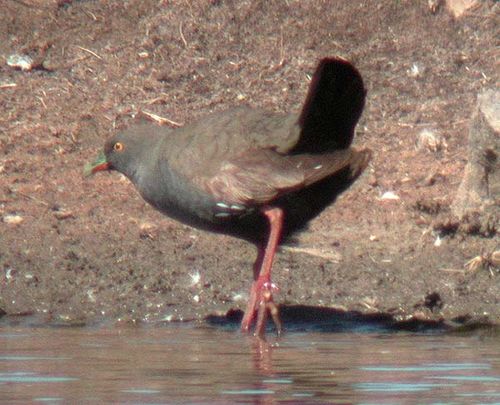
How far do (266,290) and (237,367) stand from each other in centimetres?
137

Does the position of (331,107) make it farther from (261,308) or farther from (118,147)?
(118,147)

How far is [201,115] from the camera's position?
1142cm

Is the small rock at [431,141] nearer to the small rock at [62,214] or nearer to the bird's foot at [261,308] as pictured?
the small rock at [62,214]

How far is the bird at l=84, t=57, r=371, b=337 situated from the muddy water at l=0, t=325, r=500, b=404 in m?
0.58

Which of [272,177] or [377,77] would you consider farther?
[377,77]

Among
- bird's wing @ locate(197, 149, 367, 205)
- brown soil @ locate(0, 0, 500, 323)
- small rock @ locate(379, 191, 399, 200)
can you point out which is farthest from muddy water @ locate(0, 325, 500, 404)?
small rock @ locate(379, 191, 399, 200)

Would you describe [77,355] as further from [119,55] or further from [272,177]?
[119,55]

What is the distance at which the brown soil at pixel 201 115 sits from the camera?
9055mm

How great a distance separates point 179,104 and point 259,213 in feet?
10.8

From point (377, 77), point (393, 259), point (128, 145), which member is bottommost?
point (393, 259)

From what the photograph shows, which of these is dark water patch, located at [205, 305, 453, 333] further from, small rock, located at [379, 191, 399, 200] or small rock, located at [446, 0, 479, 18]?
small rock, located at [446, 0, 479, 18]

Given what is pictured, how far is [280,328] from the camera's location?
844 cm

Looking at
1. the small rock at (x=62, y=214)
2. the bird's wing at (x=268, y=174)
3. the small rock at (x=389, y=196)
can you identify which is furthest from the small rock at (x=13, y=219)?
the small rock at (x=389, y=196)

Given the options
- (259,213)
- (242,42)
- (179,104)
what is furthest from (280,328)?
(242,42)
